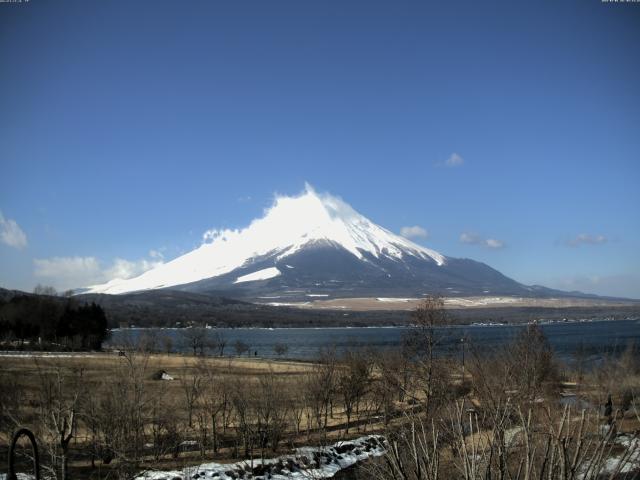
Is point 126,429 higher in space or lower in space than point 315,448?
higher

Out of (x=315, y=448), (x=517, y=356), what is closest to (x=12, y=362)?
(x=315, y=448)

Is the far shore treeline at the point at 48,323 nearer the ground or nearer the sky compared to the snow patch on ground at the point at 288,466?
nearer the sky

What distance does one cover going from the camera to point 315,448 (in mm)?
27188

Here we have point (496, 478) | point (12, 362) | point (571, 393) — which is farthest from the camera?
point (12, 362)

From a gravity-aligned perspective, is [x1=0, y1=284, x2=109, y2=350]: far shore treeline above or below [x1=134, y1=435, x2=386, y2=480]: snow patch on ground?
→ above

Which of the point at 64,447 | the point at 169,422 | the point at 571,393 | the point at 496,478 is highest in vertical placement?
the point at 496,478

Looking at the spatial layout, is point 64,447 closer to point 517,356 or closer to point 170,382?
point 517,356

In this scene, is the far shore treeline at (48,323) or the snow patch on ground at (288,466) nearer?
the snow patch on ground at (288,466)

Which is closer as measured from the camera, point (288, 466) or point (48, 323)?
point (288, 466)

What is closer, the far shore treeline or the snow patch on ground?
the snow patch on ground

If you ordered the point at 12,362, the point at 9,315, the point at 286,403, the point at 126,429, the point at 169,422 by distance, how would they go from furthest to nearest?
the point at 9,315 → the point at 12,362 → the point at 286,403 → the point at 169,422 → the point at 126,429

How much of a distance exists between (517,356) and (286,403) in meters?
16.6

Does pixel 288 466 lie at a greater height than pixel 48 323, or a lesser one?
lesser

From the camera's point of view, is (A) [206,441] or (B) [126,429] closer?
(B) [126,429]
